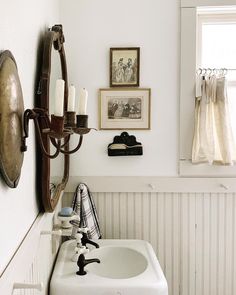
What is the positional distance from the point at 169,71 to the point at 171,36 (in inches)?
8.3

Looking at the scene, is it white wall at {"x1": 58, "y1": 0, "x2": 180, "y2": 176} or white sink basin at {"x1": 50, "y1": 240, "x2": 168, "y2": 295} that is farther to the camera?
white wall at {"x1": 58, "y1": 0, "x2": 180, "y2": 176}

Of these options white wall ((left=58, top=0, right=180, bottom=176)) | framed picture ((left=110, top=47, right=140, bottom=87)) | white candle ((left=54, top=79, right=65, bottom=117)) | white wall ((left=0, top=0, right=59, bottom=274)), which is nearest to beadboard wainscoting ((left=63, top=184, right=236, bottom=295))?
white wall ((left=58, top=0, right=180, bottom=176))

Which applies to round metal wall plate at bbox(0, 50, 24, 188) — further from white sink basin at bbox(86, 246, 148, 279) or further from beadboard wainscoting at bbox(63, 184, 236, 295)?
beadboard wainscoting at bbox(63, 184, 236, 295)

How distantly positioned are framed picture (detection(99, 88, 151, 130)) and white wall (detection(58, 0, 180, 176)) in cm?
4

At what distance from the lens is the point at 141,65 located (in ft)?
6.98

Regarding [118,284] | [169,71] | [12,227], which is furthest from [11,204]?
[169,71]

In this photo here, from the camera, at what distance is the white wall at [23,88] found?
90 centimetres

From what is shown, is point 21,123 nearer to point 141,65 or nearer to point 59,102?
point 59,102

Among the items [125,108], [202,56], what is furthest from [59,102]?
[202,56]

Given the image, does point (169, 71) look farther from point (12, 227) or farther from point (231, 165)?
point (12, 227)

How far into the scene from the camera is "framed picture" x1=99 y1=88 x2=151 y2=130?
2.12 m

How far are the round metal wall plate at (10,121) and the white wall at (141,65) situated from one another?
3.85 feet

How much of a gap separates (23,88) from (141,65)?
1.15m

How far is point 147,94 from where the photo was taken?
6.97 ft
